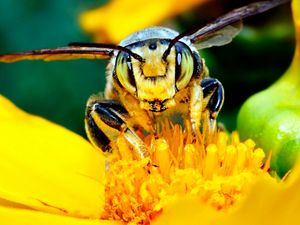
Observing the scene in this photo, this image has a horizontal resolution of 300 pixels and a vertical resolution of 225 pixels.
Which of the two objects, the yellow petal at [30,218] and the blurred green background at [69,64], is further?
the blurred green background at [69,64]

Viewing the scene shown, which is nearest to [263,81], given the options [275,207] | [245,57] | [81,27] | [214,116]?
[245,57]

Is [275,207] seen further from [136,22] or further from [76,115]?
[76,115]

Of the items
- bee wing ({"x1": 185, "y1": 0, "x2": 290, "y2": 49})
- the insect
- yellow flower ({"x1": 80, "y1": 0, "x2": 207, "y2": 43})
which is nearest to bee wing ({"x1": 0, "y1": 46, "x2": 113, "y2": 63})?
the insect

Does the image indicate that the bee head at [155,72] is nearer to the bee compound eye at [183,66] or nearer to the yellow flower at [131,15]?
the bee compound eye at [183,66]

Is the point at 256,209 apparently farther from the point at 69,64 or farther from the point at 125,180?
the point at 69,64

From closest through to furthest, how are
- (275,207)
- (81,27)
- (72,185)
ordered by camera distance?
1. (275,207)
2. (72,185)
3. (81,27)

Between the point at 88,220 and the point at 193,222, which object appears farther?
the point at 88,220

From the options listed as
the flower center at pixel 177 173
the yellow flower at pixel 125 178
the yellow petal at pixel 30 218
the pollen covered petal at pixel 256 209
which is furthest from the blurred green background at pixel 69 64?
the pollen covered petal at pixel 256 209

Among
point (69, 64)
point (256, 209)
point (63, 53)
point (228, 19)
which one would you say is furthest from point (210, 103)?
point (69, 64)
